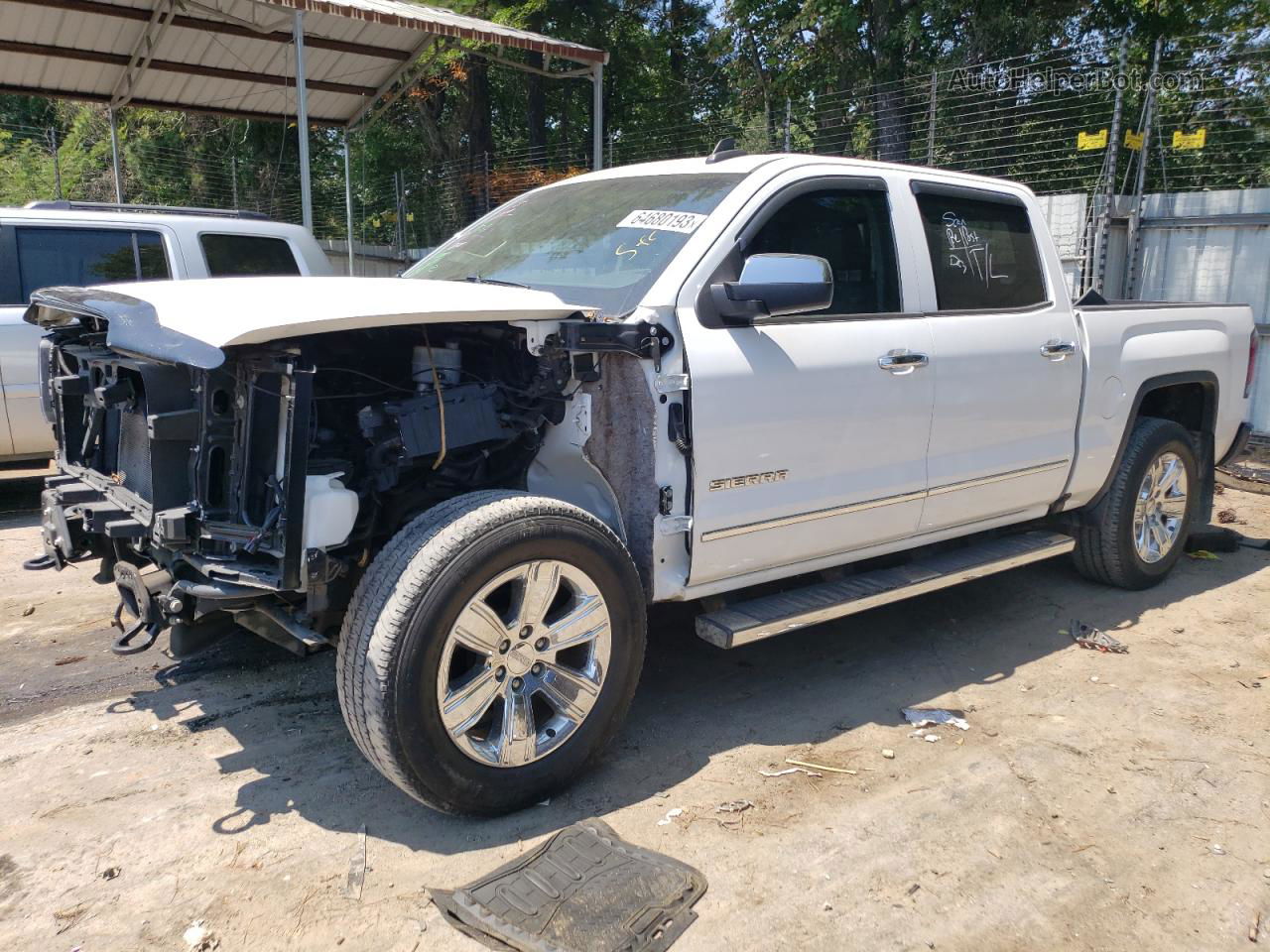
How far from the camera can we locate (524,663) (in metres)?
3.08

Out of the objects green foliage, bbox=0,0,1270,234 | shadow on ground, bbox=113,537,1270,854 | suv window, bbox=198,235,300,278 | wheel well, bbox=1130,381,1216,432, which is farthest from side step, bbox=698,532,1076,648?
green foliage, bbox=0,0,1270,234

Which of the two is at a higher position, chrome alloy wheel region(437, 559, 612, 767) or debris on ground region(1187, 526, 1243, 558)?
chrome alloy wheel region(437, 559, 612, 767)

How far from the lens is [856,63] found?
53.7 feet

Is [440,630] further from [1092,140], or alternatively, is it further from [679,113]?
[679,113]

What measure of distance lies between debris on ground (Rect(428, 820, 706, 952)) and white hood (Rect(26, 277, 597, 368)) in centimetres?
160

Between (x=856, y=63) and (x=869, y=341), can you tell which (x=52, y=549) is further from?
(x=856, y=63)

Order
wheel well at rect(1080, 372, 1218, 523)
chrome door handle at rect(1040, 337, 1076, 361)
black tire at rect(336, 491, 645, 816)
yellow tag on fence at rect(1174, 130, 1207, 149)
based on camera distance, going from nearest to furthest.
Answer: black tire at rect(336, 491, 645, 816) < chrome door handle at rect(1040, 337, 1076, 361) < wheel well at rect(1080, 372, 1218, 523) < yellow tag on fence at rect(1174, 130, 1207, 149)

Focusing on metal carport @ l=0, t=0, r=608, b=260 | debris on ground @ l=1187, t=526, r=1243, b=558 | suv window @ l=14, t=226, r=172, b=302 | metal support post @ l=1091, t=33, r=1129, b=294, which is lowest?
debris on ground @ l=1187, t=526, r=1243, b=558

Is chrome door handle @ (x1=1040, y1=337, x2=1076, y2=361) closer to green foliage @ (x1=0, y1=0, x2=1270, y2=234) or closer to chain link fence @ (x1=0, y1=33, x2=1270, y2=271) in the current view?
chain link fence @ (x1=0, y1=33, x2=1270, y2=271)

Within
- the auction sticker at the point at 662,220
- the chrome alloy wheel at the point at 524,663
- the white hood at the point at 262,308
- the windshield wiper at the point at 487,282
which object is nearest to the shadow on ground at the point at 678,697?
the chrome alloy wheel at the point at 524,663

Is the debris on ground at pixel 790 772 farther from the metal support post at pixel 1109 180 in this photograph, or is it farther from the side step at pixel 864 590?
the metal support post at pixel 1109 180

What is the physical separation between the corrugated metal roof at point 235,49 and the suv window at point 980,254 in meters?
6.20

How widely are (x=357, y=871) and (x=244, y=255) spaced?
5.38m

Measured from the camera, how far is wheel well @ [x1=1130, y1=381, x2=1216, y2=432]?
5.73m
